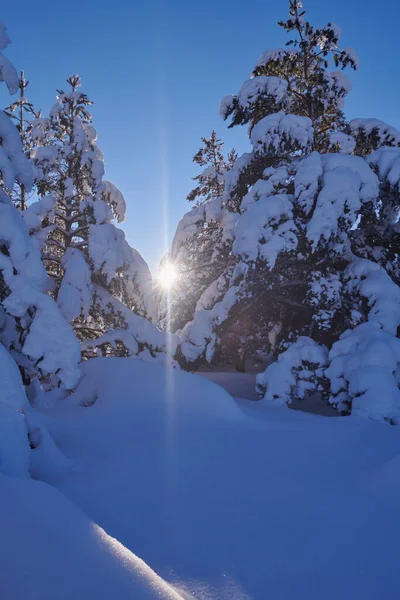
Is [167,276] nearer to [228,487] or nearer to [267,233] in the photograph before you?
[267,233]

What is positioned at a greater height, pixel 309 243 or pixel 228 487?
pixel 309 243

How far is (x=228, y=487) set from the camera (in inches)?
135

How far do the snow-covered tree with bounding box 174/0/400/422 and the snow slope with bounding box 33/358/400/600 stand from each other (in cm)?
146

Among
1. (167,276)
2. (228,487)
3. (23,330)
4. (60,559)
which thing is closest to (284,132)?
(167,276)

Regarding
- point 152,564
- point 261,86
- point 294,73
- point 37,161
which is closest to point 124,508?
point 152,564

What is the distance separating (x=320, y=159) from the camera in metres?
7.62

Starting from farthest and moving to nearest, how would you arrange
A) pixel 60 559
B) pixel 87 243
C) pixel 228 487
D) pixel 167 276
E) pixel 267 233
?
pixel 167 276 → pixel 87 243 → pixel 267 233 → pixel 228 487 → pixel 60 559

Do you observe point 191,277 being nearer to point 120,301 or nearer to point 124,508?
point 120,301

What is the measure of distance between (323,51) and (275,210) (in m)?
5.15

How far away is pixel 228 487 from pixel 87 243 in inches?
237

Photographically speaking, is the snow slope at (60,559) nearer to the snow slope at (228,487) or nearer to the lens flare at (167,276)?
the snow slope at (228,487)

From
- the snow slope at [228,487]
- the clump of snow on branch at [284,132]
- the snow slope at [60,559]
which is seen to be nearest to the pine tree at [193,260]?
the clump of snow on branch at [284,132]

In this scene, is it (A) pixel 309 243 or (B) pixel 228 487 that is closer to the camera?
(B) pixel 228 487

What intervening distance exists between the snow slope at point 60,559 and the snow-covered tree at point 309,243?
4.77 metres
